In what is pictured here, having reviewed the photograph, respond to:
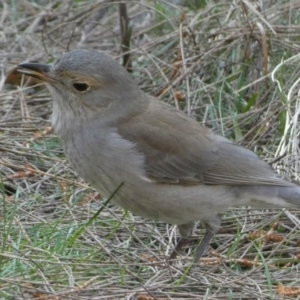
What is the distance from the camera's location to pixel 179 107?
832 cm

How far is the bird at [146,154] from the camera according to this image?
5723 millimetres

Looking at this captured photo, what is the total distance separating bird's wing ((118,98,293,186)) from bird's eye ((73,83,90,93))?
0.33 meters

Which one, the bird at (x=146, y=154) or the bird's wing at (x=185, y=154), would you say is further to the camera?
the bird's wing at (x=185, y=154)

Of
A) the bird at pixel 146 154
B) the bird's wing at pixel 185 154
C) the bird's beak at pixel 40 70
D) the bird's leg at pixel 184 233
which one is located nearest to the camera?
the bird at pixel 146 154

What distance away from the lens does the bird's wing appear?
5.97 meters

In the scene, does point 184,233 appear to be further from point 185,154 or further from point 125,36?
point 125,36

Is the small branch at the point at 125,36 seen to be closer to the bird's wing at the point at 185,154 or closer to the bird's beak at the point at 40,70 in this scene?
the bird's wing at the point at 185,154

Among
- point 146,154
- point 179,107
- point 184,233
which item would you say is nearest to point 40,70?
point 146,154

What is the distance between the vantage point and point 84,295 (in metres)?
5.15

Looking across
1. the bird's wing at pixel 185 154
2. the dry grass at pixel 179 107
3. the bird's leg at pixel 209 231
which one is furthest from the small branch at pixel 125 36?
the bird's leg at pixel 209 231

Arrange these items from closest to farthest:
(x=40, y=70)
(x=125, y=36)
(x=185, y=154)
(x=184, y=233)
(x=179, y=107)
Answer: (x=40, y=70)
(x=185, y=154)
(x=184, y=233)
(x=179, y=107)
(x=125, y=36)

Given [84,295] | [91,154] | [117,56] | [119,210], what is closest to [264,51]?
[117,56]

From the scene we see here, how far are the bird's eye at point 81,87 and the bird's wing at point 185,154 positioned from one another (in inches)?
12.9

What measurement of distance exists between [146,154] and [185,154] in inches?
12.2
